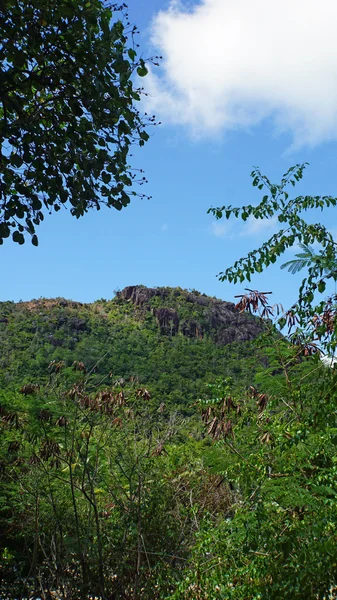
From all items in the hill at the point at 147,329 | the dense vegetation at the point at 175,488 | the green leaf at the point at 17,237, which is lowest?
the dense vegetation at the point at 175,488

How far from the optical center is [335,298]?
8.09 feet

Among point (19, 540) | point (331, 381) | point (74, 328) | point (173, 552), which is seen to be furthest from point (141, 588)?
point (74, 328)

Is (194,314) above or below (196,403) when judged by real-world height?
above

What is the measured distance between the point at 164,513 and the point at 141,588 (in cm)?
108

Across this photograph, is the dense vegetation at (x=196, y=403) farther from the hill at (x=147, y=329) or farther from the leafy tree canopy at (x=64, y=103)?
the hill at (x=147, y=329)

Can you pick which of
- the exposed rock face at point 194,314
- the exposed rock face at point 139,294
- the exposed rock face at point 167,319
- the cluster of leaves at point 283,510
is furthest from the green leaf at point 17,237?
the exposed rock face at point 139,294

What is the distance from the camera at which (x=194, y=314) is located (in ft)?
322

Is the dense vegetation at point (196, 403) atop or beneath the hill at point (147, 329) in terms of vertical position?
beneath

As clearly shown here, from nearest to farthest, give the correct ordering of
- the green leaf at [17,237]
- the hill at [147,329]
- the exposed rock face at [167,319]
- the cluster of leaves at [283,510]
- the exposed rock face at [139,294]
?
the cluster of leaves at [283,510] → the green leaf at [17,237] → the hill at [147,329] → the exposed rock face at [167,319] → the exposed rock face at [139,294]

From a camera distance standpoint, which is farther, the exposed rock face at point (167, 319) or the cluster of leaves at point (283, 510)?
the exposed rock face at point (167, 319)

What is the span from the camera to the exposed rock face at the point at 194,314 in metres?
95.8

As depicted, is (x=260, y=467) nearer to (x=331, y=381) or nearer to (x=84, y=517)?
(x=331, y=381)

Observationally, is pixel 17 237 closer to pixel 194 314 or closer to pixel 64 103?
pixel 64 103

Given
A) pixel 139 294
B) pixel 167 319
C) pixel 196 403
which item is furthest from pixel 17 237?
pixel 139 294
